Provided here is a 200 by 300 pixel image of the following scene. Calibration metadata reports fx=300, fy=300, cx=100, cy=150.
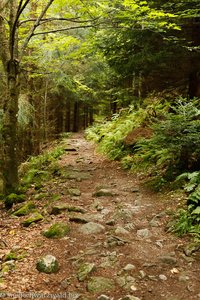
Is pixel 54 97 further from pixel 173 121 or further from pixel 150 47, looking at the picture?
pixel 173 121

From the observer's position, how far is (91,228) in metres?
5.56

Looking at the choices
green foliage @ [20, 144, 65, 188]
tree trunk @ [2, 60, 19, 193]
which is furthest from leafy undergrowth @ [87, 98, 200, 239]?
tree trunk @ [2, 60, 19, 193]

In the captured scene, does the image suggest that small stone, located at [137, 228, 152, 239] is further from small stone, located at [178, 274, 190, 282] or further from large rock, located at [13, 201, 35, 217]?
large rock, located at [13, 201, 35, 217]

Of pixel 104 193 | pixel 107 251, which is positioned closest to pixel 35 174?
pixel 104 193

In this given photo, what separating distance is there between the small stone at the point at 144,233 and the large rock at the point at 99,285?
4.81ft

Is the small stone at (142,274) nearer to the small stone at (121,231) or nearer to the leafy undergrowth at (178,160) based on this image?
the small stone at (121,231)

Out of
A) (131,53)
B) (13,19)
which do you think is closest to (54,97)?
(131,53)

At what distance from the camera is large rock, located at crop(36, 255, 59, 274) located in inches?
166

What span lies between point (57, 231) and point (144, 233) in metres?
1.57

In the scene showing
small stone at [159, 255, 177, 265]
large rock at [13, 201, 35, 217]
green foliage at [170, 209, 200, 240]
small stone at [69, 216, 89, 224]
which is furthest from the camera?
large rock at [13, 201, 35, 217]

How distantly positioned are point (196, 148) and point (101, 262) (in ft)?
11.6

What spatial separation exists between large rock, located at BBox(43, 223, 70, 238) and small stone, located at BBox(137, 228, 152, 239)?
1.30 m

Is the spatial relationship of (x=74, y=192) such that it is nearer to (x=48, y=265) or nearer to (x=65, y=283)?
(x=48, y=265)

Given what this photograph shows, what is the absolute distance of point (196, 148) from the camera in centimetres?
672
